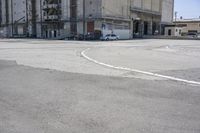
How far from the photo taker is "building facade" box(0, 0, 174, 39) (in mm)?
70081

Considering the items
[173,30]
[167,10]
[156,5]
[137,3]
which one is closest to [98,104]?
[137,3]

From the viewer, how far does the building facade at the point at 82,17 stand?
2759 inches

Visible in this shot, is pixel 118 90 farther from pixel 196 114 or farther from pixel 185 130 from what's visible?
pixel 185 130

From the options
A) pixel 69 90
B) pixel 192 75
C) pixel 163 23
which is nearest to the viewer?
pixel 69 90

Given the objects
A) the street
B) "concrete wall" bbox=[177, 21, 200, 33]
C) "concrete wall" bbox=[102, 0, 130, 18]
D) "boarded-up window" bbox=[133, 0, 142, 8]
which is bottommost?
the street

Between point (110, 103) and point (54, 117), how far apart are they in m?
1.62

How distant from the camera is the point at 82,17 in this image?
233 ft

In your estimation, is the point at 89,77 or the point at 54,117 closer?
the point at 54,117

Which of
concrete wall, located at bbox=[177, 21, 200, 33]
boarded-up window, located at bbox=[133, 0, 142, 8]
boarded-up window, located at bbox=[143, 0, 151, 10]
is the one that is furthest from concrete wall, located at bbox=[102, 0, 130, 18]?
concrete wall, located at bbox=[177, 21, 200, 33]

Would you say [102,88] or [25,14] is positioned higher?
[25,14]

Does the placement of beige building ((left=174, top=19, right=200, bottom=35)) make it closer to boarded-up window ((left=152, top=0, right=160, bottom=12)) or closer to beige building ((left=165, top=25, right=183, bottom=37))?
beige building ((left=165, top=25, right=183, bottom=37))

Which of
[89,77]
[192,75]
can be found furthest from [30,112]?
[192,75]

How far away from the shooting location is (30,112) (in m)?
6.25

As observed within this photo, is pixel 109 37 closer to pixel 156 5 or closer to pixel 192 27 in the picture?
pixel 156 5
